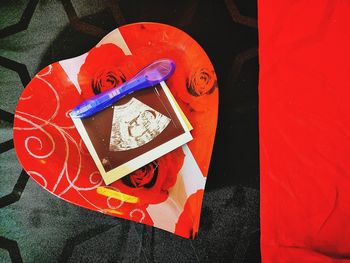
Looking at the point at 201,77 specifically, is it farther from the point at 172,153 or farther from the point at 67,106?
the point at 67,106

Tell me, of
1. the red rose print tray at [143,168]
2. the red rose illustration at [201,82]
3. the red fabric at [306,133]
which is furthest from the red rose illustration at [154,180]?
the red fabric at [306,133]

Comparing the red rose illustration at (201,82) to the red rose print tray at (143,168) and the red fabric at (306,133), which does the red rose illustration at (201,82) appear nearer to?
the red rose print tray at (143,168)

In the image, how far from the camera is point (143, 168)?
76 centimetres

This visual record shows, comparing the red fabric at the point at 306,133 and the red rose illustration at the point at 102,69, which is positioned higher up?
the red rose illustration at the point at 102,69

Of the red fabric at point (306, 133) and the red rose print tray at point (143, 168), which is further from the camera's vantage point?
the red fabric at point (306, 133)

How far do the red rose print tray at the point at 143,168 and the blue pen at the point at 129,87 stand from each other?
0.09 ft

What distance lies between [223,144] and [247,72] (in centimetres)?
25

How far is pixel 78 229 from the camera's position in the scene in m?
0.95

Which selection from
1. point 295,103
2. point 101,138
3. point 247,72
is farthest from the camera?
point 247,72

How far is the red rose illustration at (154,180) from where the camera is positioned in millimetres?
752

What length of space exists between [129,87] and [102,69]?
9 cm

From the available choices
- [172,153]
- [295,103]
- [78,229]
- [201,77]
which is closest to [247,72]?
[295,103]

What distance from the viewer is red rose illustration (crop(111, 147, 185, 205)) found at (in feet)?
2.47

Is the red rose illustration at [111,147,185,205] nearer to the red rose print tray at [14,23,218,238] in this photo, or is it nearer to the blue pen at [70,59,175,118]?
the red rose print tray at [14,23,218,238]
